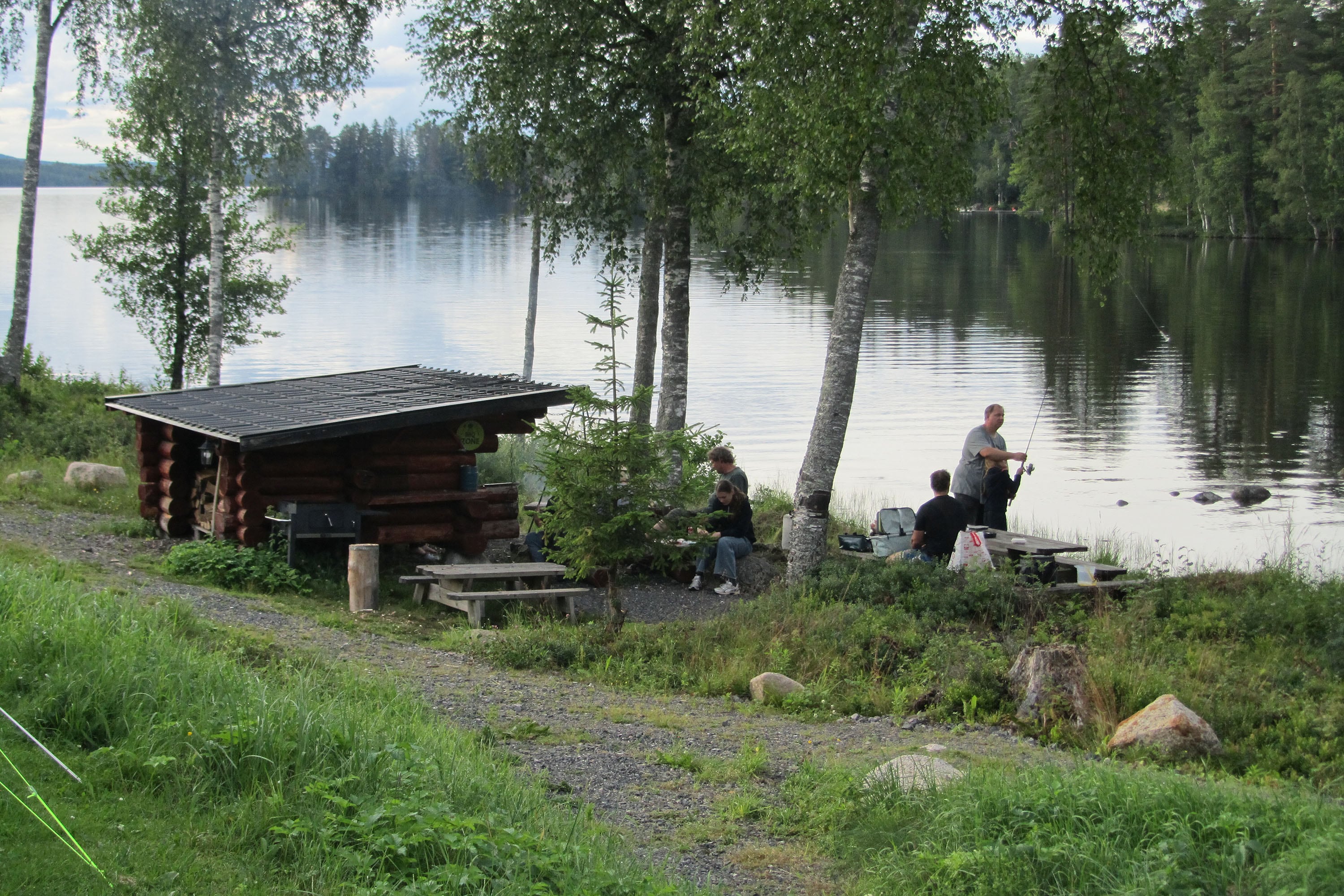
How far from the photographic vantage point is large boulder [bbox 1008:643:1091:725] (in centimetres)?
906

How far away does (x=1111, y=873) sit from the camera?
523 cm

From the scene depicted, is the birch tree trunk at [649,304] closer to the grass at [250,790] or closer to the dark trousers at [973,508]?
the dark trousers at [973,508]

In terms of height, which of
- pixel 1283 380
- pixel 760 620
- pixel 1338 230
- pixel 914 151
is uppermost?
pixel 1338 230

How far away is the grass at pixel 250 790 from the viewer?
495 cm

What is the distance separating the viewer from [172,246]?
2622 cm

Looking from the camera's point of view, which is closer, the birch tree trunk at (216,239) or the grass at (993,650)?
the grass at (993,650)

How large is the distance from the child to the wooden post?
6.68 metres

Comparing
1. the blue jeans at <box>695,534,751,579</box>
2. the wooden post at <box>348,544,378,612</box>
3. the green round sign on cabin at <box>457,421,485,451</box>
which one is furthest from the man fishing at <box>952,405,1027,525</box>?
the wooden post at <box>348,544,378,612</box>

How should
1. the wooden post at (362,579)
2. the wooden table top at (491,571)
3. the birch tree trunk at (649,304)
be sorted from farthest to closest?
the birch tree trunk at (649,304), the wooden table top at (491,571), the wooden post at (362,579)

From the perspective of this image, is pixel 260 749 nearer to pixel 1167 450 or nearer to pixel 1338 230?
pixel 1167 450

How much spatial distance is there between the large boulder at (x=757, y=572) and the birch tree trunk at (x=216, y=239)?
1142 centimetres

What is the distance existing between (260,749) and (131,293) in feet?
83.4

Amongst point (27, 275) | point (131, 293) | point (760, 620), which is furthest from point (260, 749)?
point (131, 293)

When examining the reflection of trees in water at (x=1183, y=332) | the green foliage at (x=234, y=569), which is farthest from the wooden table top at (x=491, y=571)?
the reflection of trees in water at (x=1183, y=332)
